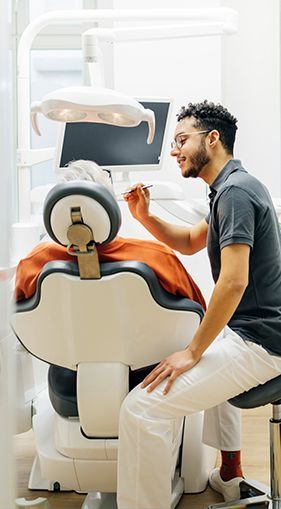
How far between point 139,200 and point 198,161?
309 mm

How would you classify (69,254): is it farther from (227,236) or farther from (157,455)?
(157,455)

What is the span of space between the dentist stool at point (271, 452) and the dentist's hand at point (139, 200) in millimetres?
723

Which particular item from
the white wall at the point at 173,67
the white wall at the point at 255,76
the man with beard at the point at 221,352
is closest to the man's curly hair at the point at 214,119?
the man with beard at the point at 221,352

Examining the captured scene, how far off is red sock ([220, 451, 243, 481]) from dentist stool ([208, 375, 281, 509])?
2.8 inches

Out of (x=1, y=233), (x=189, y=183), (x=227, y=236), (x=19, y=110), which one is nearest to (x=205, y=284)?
(x=189, y=183)

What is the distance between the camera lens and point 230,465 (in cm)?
247

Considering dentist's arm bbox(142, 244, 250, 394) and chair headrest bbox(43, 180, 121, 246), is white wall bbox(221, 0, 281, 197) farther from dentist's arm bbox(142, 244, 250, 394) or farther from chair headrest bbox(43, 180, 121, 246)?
chair headrest bbox(43, 180, 121, 246)

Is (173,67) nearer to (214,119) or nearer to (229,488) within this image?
(214,119)

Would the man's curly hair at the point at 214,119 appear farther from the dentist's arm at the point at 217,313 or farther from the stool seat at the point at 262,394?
the stool seat at the point at 262,394

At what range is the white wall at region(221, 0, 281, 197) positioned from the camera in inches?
167

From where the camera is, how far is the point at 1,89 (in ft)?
3.27

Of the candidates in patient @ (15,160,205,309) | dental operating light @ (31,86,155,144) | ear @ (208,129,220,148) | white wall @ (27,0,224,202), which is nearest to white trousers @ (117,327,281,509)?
patient @ (15,160,205,309)

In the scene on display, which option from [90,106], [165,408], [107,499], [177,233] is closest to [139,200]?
[177,233]

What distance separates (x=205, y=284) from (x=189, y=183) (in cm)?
53
